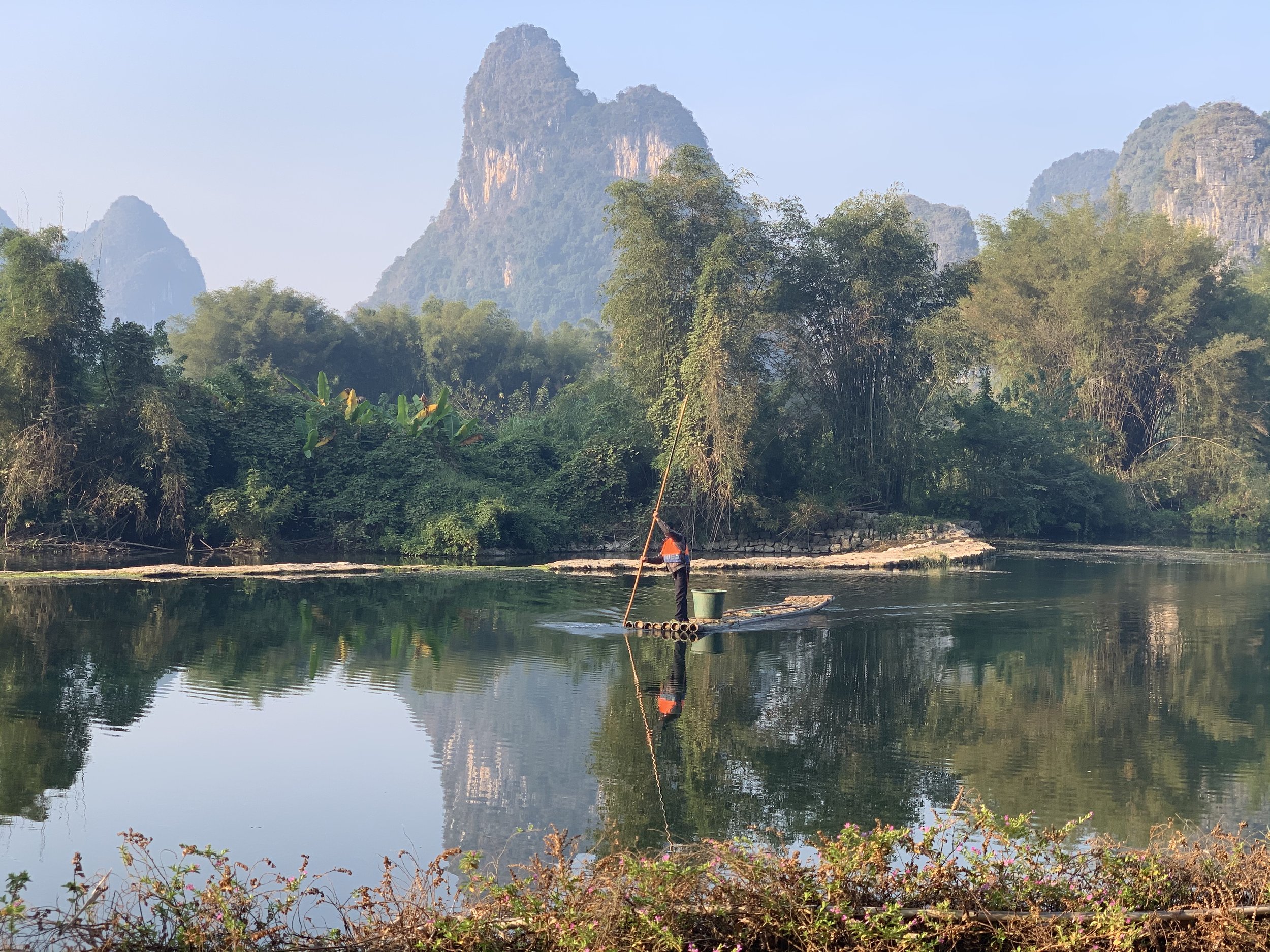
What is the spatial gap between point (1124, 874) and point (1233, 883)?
45 cm

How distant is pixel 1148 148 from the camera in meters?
150

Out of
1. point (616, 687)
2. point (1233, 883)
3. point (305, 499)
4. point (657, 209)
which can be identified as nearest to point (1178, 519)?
point (657, 209)

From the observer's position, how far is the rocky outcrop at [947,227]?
14762cm

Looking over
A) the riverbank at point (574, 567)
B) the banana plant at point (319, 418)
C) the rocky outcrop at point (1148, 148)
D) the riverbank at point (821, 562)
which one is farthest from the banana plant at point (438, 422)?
the rocky outcrop at point (1148, 148)

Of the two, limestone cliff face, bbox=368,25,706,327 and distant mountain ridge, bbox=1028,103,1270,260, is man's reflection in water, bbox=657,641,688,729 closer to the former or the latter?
distant mountain ridge, bbox=1028,103,1270,260

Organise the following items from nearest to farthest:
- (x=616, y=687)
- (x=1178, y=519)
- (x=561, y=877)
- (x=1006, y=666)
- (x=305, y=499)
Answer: (x=561, y=877), (x=616, y=687), (x=1006, y=666), (x=305, y=499), (x=1178, y=519)

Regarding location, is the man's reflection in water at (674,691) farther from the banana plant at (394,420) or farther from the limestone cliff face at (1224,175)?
the limestone cliff face at (1224,175)

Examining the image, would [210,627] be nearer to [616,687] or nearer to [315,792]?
[616,687]

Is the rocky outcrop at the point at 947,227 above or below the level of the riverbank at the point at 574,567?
above

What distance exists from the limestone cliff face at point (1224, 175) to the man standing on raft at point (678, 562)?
99731mm

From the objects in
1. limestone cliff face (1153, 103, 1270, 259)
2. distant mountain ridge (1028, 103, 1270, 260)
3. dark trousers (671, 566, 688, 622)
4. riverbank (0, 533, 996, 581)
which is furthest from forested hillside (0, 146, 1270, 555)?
limestone cliff face (1153, 103, 1270, 259)

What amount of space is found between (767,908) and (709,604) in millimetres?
10075

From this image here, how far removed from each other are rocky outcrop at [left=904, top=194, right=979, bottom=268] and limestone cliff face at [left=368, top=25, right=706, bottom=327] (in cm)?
3642

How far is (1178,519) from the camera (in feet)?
116
